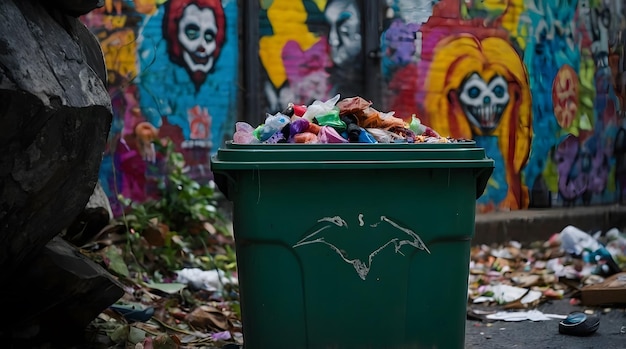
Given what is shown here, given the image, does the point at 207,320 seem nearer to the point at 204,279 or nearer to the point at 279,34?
the point at 204,279

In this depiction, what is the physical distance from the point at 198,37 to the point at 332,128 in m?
3.63

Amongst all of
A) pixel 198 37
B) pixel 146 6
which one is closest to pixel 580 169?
pixel 198 37

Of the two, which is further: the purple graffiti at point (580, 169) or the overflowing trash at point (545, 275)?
the purple graffiti at point (580, 169)

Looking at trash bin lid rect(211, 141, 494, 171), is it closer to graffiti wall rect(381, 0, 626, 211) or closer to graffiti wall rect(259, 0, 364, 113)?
graffiti wall rect(259, 0, 364, 113)

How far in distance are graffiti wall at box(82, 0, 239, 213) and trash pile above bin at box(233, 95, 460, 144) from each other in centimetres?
299

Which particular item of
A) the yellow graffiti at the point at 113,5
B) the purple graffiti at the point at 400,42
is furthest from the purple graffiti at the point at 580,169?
the yellow graffiti at the point at 113,5

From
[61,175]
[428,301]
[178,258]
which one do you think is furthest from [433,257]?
[178,258]

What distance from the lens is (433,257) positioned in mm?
3465

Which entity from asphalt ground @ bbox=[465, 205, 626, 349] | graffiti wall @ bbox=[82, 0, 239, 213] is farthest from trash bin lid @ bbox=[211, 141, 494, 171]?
graffiti wall @ bbox=[82, 0, 239, 213]

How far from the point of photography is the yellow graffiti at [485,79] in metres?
8.00

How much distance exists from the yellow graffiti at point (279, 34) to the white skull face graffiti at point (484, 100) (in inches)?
74.1

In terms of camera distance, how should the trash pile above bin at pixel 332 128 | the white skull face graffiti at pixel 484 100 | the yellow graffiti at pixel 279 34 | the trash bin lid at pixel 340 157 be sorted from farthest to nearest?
the white skull face graffiti at pixel 484 100
the yellow graffiti at pixel 279 34
the trash pile above bin at pixel 332 128
the trash bin lid at pixel 340 157

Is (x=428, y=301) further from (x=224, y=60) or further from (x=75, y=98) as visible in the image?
(x=224, y=60)

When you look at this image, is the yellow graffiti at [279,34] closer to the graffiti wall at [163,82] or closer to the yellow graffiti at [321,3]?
the yellow graffiti at [321,3]
